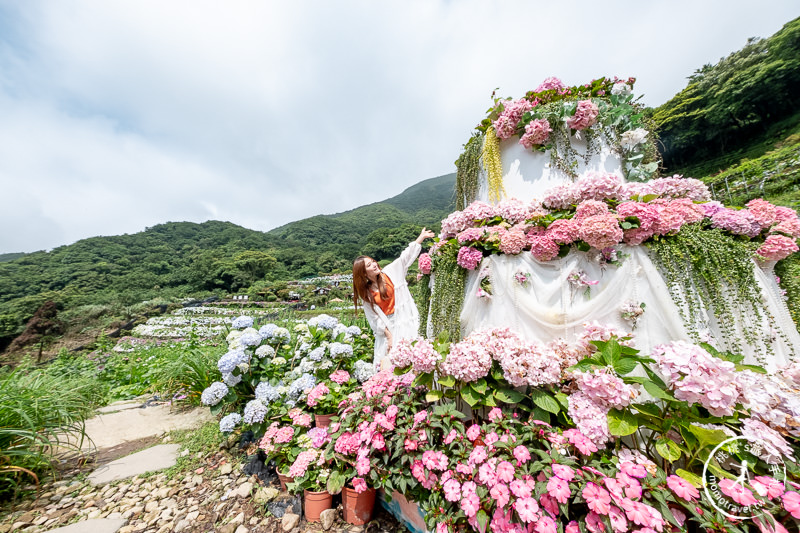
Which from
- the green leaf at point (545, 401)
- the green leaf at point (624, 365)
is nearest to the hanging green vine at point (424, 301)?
the green leaf at point (545, 401)

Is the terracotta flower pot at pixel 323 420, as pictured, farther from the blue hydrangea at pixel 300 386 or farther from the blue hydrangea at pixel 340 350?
the blue hydrangea at pixel 340 350

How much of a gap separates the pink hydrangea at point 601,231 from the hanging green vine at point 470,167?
1.60 m

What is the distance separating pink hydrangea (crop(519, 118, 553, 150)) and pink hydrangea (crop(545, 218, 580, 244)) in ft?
3.83

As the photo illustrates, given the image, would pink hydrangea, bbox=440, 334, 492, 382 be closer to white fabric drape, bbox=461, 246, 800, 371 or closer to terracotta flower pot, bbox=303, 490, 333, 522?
white fabric drape, bbox=461, 246, 800, 371

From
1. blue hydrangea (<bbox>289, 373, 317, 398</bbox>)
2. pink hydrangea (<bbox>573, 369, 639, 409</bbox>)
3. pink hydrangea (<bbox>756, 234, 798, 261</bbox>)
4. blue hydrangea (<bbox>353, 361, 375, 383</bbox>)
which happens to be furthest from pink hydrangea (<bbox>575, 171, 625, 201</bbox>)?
blue hydrangea (<bbox>289, 373, 317, 398</bbox>)

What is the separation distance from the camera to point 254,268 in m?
43.9

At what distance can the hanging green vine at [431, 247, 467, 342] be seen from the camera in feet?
8.36

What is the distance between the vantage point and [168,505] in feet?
6.75

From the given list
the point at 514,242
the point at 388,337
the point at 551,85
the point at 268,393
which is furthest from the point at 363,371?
the point at 551,85

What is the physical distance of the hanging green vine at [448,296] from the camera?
2.55m

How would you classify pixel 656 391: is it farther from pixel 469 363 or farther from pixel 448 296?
pixel 448 296

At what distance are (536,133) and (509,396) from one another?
2541mm

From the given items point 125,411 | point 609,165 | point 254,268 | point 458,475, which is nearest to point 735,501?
point 458,475

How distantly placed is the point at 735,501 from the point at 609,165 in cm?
284
